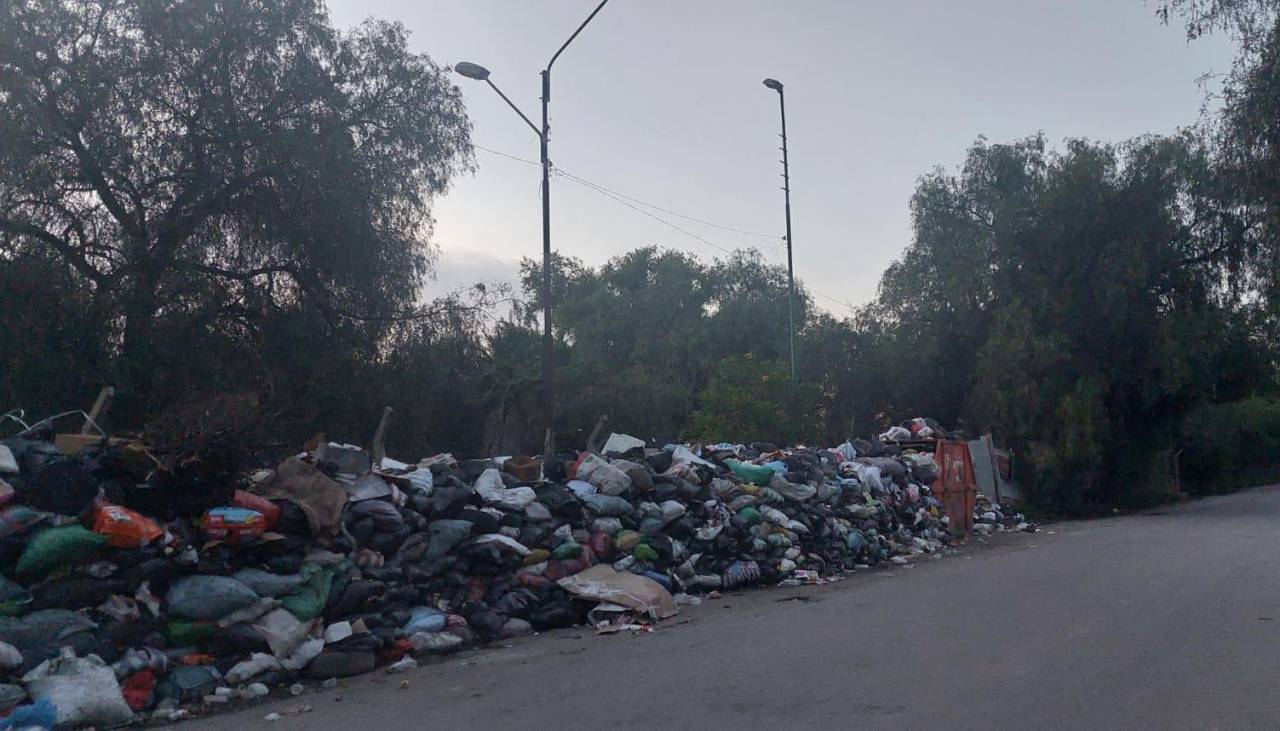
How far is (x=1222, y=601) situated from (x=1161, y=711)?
5.09 meters

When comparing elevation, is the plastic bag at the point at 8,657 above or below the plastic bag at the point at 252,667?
above

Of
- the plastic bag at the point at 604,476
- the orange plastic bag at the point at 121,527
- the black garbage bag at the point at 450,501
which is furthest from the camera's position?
the plastic bag at the point at 604,476

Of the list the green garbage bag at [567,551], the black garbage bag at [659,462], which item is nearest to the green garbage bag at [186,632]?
the green garbage bag at [567,551]

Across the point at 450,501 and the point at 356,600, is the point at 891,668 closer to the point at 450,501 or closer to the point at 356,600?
the point at 356,600

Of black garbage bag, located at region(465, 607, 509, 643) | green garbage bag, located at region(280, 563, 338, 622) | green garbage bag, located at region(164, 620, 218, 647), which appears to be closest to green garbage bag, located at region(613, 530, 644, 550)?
black garbage bag, located at region(465, 607, 509, 643)

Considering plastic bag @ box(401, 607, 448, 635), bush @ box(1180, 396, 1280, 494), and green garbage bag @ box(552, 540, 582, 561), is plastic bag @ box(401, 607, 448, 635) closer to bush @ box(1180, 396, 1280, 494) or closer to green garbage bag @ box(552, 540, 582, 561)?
green garbage bag @ box(552, 540, 582, 561)

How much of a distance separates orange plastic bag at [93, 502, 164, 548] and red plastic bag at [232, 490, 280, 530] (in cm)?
80

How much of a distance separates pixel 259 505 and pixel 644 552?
4.43 meters

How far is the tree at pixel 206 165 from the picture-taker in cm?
1612

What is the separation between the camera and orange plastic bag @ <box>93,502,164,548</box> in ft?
24.4

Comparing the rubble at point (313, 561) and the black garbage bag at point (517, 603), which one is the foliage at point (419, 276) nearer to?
the rubble at point (313, 561)

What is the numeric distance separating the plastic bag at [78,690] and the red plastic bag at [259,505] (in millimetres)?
1768

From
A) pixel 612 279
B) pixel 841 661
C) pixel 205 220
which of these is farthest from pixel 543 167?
pixel 612 279

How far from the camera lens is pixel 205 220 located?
58.5ft
